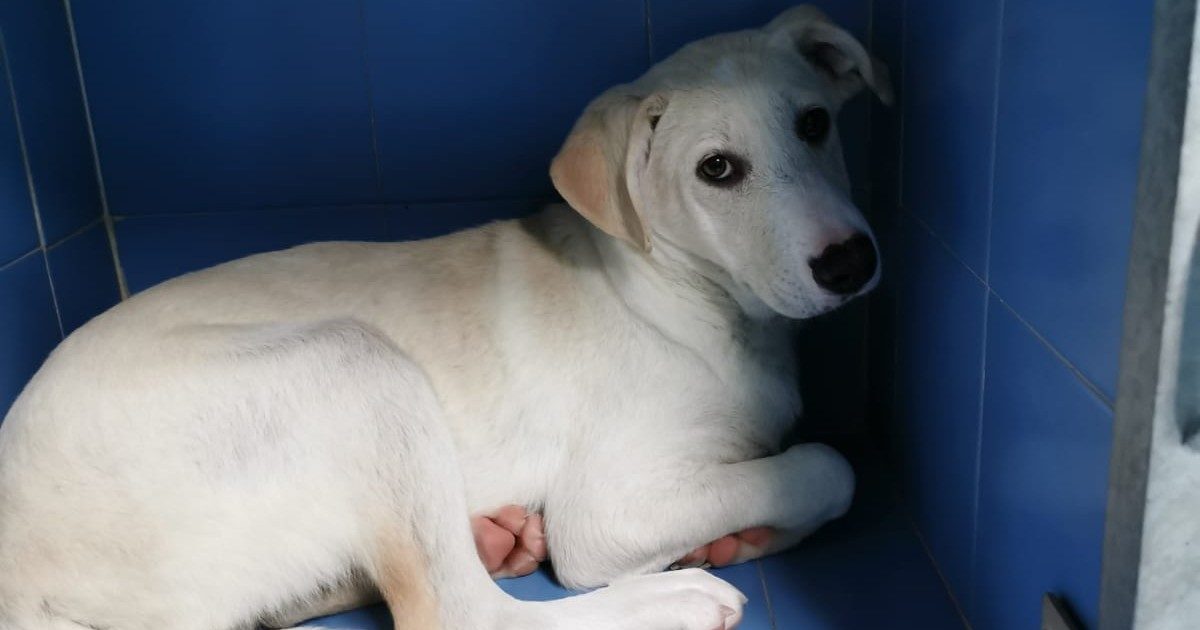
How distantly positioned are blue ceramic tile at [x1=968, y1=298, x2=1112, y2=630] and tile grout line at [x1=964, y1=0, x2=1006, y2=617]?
0.01 m

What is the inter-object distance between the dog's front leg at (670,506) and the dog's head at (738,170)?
1.14 feet

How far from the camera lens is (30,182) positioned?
2.29 metres

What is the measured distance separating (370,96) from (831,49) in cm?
106

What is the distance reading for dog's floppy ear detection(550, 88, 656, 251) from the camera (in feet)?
6.25

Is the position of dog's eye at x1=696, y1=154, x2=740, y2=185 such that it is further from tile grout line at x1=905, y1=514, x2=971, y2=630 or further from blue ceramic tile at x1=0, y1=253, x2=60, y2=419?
blue ceramic tile at x1=0, y1=253, x2=60, y2=419

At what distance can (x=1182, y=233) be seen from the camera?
3.35 feet

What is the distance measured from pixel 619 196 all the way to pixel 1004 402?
2.45 feet

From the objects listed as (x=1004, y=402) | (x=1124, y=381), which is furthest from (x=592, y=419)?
(x=1124, y=381)

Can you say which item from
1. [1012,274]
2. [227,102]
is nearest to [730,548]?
[1012,274]

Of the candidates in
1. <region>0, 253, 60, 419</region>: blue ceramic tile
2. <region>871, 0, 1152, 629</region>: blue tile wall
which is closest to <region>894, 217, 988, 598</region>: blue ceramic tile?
<region>871, 0, 1152, 629</region>: blue tile wall

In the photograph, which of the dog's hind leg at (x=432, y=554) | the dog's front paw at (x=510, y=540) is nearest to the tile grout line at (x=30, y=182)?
the dog's hind leg at (x=432, y=554)

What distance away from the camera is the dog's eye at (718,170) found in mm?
1914

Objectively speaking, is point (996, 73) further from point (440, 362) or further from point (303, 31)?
point (303, 31)

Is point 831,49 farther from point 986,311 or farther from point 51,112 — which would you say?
point 51,112
